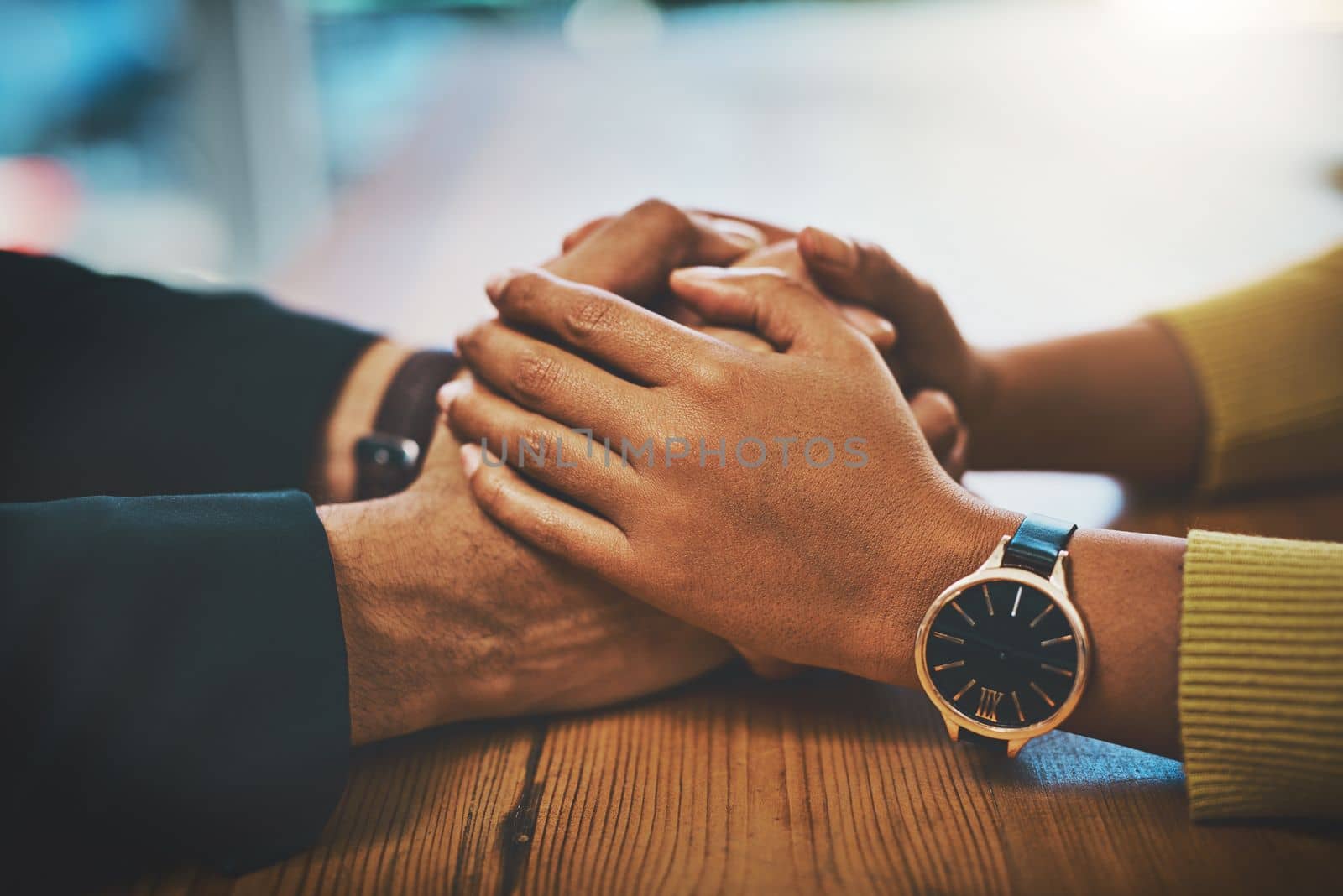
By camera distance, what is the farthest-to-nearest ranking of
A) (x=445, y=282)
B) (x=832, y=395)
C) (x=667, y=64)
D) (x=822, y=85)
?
(x=667, y=64) → (x=822, y=85) → (x=445, y=282) → (x=832, y=395)

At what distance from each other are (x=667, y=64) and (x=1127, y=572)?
4.42 metres

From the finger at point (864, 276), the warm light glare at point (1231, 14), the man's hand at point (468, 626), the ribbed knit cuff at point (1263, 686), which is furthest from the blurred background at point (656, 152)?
the man's hand at point (468, 626)

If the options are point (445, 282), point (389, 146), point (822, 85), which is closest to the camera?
point (445, 282)

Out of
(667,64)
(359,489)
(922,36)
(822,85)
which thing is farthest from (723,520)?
(922,36)

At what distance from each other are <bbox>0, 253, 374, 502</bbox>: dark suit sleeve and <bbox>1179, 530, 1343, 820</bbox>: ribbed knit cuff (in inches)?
30.0

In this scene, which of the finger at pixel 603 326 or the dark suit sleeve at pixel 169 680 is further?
the finger at pixel 603 326

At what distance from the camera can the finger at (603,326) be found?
717 mm

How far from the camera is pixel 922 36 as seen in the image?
15.7ft

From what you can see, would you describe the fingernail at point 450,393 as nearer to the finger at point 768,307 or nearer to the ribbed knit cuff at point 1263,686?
the finger at point 768,307

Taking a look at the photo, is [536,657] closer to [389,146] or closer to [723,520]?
[723,520]

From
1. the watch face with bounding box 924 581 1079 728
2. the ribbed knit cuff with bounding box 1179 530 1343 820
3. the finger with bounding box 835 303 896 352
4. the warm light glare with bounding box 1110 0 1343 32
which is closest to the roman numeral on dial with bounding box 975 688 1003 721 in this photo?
the watch face with bounding box 924 581 1079 728

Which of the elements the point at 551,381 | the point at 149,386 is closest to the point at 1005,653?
the point at 551,381

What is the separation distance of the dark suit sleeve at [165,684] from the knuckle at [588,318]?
0.25 m

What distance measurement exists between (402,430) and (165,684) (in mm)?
410
